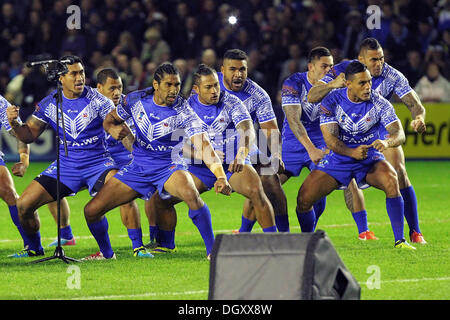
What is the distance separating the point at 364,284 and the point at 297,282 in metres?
2.00

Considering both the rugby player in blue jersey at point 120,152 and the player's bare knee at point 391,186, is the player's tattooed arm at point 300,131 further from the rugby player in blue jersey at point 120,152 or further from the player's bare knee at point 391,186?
the rugby player in blue jersey at point 120,152

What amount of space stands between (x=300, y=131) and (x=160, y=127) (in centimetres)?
180

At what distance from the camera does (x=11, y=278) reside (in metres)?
8.68

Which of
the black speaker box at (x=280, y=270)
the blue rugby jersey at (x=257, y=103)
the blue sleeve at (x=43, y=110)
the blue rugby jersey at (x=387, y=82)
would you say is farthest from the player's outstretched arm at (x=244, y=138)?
the black speaker box at (x=280, y=270)

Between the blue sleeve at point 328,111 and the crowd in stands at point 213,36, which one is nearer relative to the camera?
the blue sleeve at point 328,111

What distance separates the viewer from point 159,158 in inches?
380

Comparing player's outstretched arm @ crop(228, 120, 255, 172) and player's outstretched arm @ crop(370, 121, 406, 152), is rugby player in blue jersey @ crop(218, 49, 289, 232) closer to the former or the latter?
player's outstretched arm @ crop(228, 120, 255, 172)

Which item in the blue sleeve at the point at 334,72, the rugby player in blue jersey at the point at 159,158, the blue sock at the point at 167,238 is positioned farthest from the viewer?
the blue sleeve at the point at 334,72

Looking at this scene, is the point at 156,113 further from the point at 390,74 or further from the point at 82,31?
the point at 82,31

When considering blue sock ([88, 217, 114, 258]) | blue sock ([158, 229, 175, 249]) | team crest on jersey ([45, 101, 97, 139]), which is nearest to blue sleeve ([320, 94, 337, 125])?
blue sock ([158, 229, 175, 249])

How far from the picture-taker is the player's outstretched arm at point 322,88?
10.2 meters

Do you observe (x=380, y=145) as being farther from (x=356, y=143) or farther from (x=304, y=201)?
(x=304, y=201)

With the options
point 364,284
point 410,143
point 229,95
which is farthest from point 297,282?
point 410,143

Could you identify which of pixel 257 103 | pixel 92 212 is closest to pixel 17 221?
pixel 92 212
